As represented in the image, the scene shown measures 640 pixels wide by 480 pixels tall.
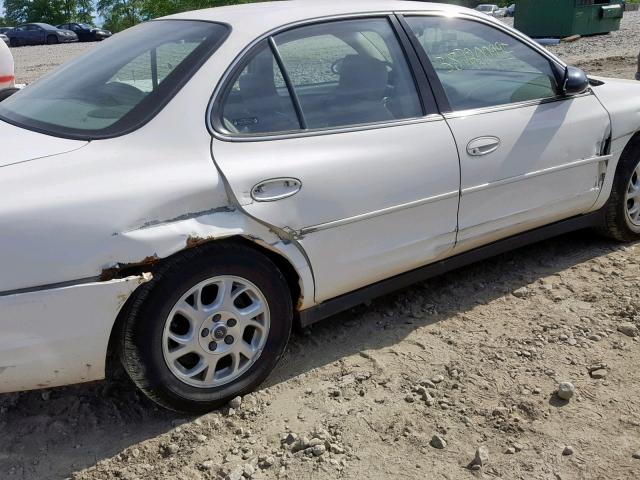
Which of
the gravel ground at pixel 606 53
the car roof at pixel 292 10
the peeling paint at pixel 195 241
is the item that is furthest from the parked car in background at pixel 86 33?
the peeling paint at pixel 195 241

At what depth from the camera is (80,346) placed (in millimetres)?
2523

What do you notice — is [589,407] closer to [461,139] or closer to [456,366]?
[456,366]

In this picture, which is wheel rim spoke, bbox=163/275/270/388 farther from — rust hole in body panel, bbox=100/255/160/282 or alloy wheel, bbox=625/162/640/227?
alloy wheel, bbox=625/162/640/227

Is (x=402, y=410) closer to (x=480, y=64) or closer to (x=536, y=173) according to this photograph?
(x=536, y=173)

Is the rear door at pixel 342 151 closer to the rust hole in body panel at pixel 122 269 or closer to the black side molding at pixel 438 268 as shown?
the black side molding at pixel 438 268

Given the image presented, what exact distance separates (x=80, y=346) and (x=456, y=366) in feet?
5.45

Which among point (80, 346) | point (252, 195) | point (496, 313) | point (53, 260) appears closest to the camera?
point (53, 260)

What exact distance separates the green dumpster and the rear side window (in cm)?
1998

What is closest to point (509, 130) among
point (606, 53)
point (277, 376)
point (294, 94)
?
point (294, 94)

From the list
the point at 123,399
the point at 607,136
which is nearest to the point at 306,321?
the point at 123,399

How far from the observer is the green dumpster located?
21125 mm

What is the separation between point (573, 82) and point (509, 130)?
0.59 metres

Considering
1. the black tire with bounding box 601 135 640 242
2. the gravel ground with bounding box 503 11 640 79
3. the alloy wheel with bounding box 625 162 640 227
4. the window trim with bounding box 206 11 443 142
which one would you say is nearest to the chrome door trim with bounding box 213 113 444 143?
the window trim with bounding box 206 11 443 142

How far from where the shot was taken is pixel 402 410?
9.48 feet
